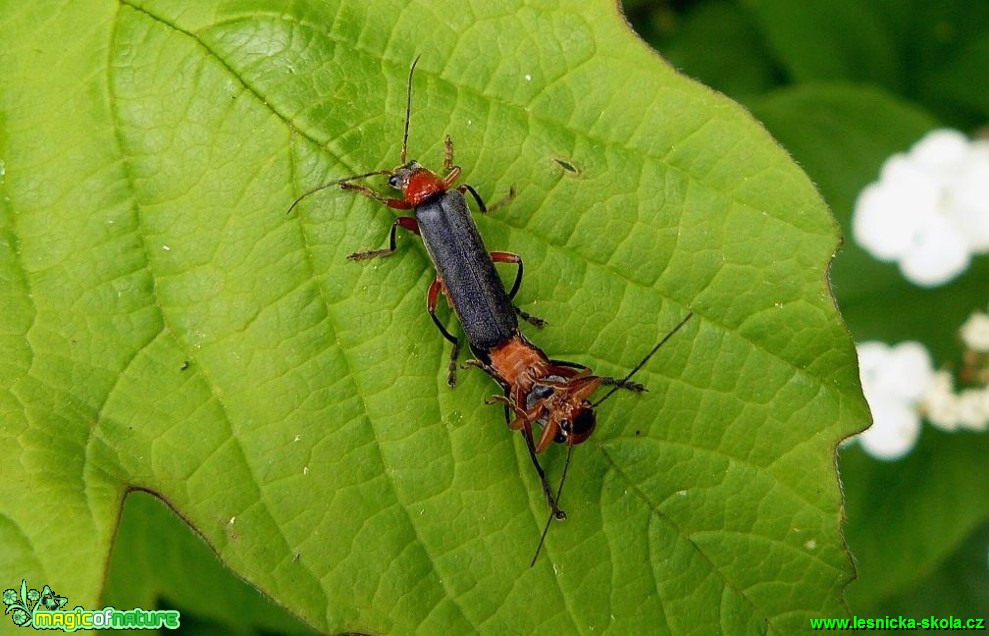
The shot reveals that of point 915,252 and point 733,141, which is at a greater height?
point 733,141

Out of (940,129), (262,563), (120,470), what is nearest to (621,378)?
(262,563)

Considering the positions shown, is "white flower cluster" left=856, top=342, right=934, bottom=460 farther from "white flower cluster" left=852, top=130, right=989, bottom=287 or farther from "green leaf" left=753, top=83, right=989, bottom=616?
"white flower cluster" left=852, top=130, right=989, bottom=287

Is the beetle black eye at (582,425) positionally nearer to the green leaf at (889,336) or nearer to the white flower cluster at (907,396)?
the white flower cluster at (907,396)

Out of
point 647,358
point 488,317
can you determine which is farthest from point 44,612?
point 647,358

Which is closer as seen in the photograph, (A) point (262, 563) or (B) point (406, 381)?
(A) point (262, 563)

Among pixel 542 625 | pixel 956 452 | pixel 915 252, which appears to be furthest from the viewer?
pixel 956 452

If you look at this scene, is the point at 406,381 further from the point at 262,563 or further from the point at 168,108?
the point at 168,108
